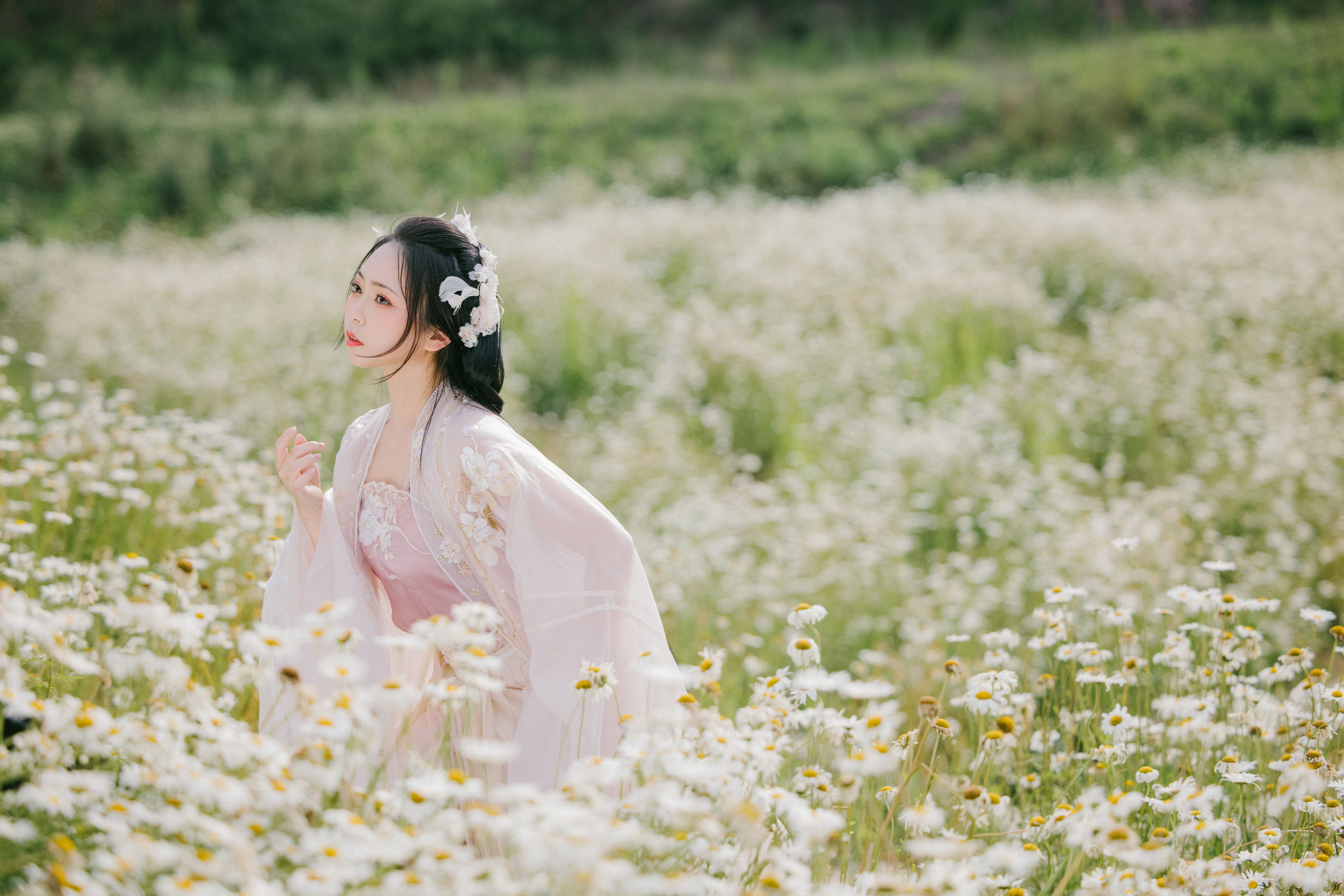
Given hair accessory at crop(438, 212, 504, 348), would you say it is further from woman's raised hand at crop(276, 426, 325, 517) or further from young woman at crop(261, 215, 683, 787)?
woman's raised hand at crop(276, 426, 325, 517)

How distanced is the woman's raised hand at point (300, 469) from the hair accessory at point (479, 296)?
43 cm

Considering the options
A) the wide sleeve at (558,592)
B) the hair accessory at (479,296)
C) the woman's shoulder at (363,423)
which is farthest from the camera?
the woman's shoulder at (363,423)

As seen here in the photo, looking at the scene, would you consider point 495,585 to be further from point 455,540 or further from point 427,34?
point 427,34

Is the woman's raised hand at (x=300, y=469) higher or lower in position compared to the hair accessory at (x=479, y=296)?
lower

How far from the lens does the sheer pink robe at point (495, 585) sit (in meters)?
1.99

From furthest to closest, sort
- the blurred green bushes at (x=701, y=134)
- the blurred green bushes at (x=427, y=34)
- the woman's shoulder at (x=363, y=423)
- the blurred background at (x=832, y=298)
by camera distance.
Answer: the blurred green bushes at (x=427, y=34) < the blurred green bushes at (x=701, y=134) < the blurred background at (x=832, y=298) < the woman's shoulder at (x=363, y=423)

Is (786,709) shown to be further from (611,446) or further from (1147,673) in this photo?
(611,446)

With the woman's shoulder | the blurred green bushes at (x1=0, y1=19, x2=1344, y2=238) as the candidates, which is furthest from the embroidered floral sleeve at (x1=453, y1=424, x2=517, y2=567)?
the blurred green bushes at (x1=0, y1=19, x2=1344, y2=238)

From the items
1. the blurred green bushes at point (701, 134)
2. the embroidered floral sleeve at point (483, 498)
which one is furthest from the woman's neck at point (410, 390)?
the blurred green bushes at point (701, 134)

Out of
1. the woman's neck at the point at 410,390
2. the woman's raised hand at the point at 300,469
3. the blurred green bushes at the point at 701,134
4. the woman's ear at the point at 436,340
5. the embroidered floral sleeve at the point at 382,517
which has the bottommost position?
the embroidered floral sleeve at the point at 382,517

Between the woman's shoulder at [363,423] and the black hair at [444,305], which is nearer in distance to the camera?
the black hair at [444,305]

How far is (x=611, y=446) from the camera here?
520 centimetres

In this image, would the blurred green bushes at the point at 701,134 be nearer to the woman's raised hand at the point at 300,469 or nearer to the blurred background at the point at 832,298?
the blurred background at the point at 832,298

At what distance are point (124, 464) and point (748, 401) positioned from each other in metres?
3.66
